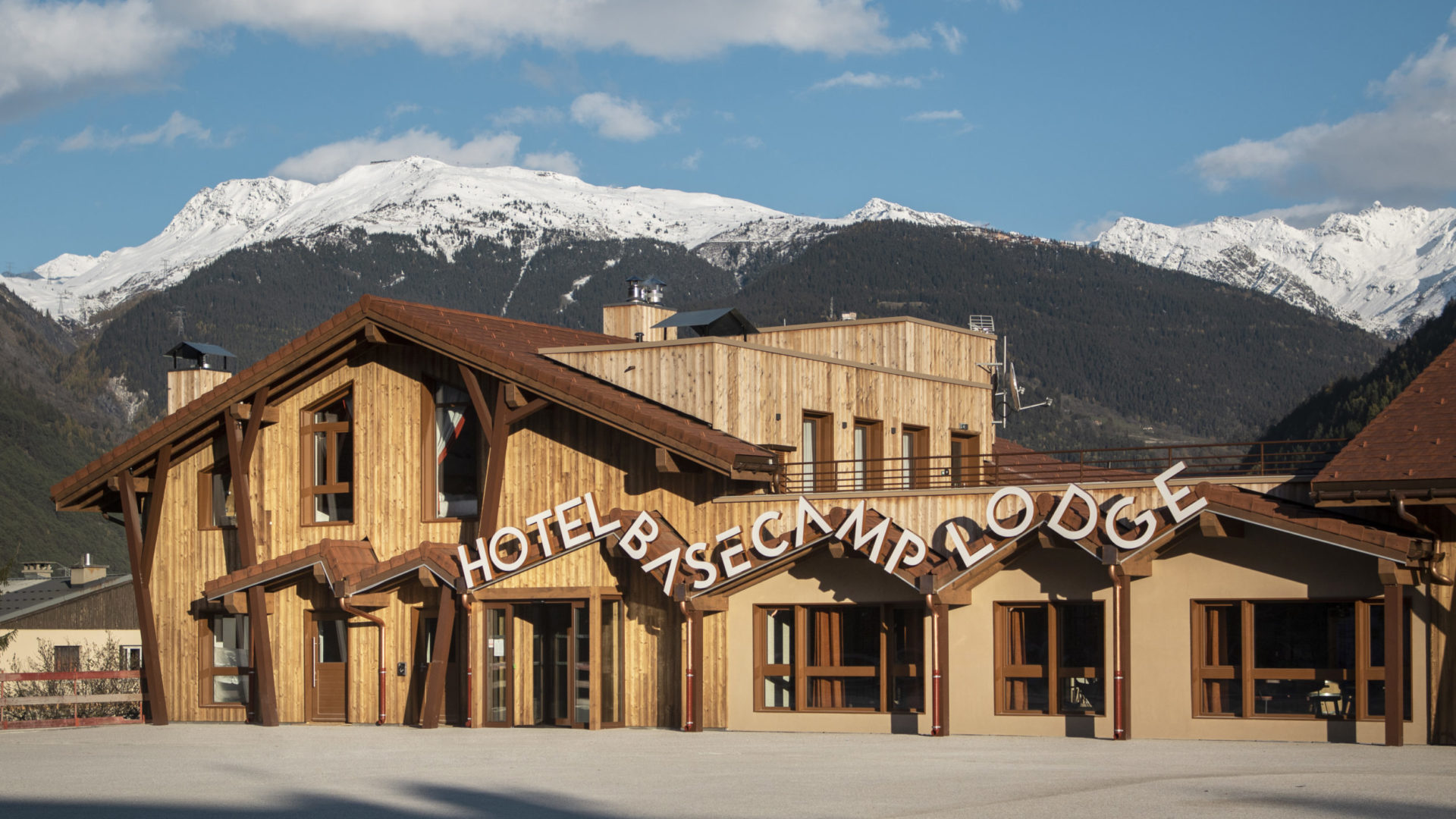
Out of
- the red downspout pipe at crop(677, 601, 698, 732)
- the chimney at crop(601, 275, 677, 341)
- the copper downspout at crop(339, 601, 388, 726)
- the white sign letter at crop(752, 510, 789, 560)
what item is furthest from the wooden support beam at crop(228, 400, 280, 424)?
the white sign letter at crop(752, 510, 789, 560)

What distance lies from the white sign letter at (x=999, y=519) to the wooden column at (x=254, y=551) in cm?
1224

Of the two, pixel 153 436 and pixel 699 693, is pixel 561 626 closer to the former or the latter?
pixel 699 693

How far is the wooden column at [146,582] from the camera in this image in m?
29.4

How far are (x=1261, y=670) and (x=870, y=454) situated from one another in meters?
8.74

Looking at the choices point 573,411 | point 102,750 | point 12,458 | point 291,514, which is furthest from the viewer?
point 12,458

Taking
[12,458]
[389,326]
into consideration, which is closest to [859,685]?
[389,326]

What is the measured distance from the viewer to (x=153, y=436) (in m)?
29.2

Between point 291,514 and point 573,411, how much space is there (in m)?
6.14

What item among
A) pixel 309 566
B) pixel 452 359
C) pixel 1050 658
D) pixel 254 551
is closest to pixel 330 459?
pixel 254 551

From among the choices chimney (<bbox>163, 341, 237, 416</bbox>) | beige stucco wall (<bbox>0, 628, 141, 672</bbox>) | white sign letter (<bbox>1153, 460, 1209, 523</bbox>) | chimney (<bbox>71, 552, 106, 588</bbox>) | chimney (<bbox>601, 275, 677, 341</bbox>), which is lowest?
beige stucco wall (<bbox>0, 628, 141, 672</bbox>)

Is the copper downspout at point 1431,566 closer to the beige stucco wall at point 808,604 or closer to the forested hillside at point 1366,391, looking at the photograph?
the beige stucco wall at point 808,604

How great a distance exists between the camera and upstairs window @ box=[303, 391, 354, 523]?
93.2ft

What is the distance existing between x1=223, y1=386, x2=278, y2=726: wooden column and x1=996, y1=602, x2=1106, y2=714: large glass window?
12093mm

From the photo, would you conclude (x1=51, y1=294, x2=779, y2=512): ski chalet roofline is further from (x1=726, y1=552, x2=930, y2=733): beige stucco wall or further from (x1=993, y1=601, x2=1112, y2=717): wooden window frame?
(x1=993, y1=601, x2=1112, y2=717): wooden window frame
